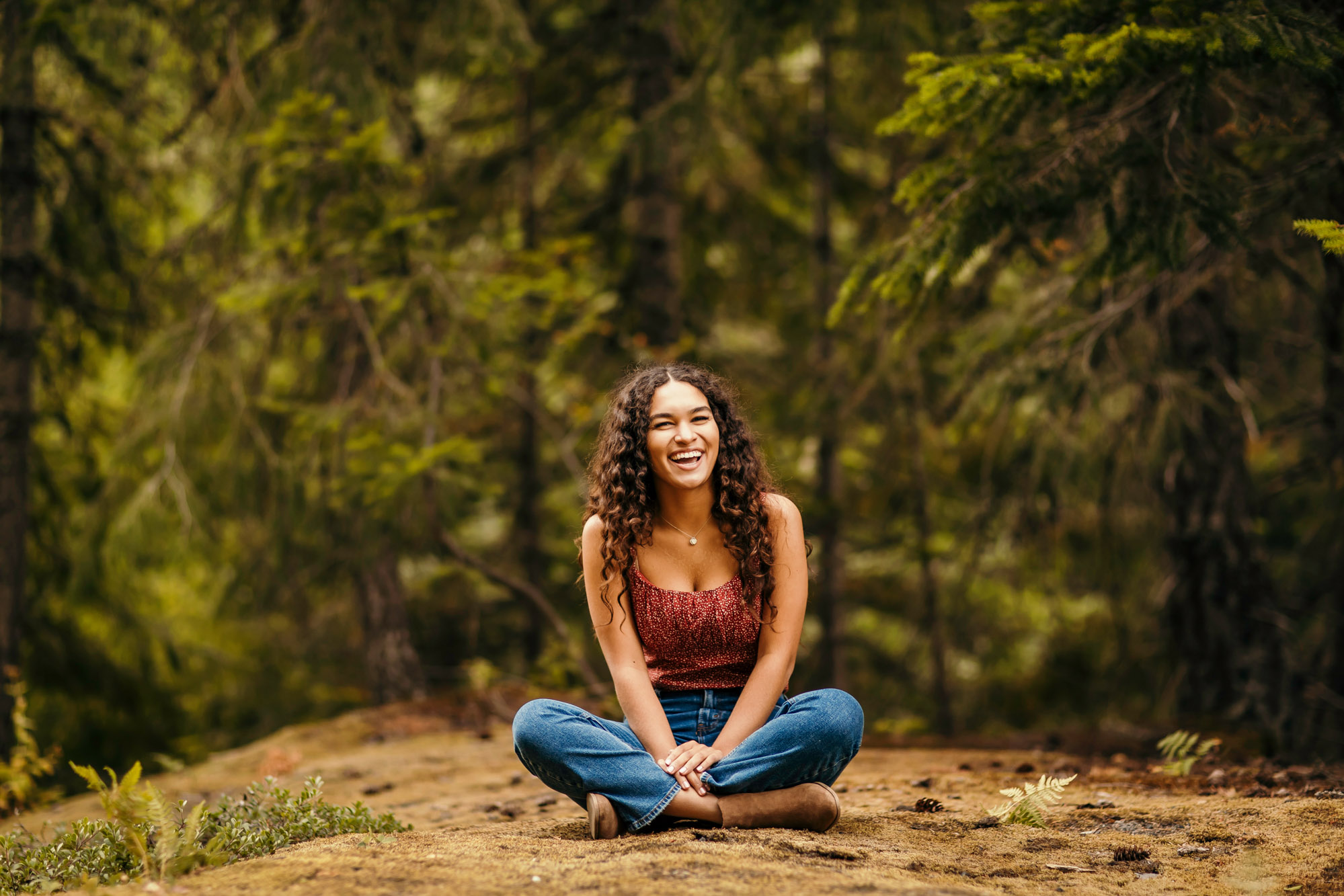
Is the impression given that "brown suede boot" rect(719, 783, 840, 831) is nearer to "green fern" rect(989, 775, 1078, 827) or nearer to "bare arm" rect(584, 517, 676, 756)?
"bare arm" rect(584, 517, 676, 756)

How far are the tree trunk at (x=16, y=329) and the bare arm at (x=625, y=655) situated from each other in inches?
200

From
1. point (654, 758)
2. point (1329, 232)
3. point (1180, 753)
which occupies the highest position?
point (1329, 232)

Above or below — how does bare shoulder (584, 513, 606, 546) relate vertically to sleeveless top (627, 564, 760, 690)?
above

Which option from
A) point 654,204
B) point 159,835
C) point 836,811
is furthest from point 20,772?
point 654,204

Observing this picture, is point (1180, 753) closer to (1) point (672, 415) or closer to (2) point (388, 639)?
(1) point (672, 415)

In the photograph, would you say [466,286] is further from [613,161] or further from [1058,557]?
[1058,557]

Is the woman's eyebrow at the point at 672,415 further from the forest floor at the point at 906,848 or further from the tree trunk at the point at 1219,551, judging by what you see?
the tree trunk at the point at 1219,551

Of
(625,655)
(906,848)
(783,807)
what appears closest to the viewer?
(906,848)

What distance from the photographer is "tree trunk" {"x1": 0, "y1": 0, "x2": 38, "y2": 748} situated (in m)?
6.50

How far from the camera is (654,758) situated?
322 centimetres

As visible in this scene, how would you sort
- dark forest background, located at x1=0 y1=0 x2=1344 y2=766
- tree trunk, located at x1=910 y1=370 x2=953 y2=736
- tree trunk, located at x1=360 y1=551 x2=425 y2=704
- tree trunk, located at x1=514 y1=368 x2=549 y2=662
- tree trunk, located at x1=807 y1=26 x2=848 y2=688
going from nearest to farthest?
dark forest background, located at x1=0 y1=0 x2=1344 y2=766, tree trunk, located at x1=360 y1=551 x2=425 y2=704, tree trunk, located at x1=910 y1=370 x2=953 y2=736, tree trunk, located at x1=807 y1=26 x2=848 y2=688, tree trunk, located at x1=514 y1=368 x2=549 y2=662

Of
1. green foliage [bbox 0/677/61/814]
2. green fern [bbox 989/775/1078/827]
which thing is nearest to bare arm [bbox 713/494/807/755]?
green fern [bbox 989/775/1078/827]

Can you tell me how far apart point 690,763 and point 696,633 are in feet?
1.60

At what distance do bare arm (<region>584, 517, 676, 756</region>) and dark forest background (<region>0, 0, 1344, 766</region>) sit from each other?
1.63 m
